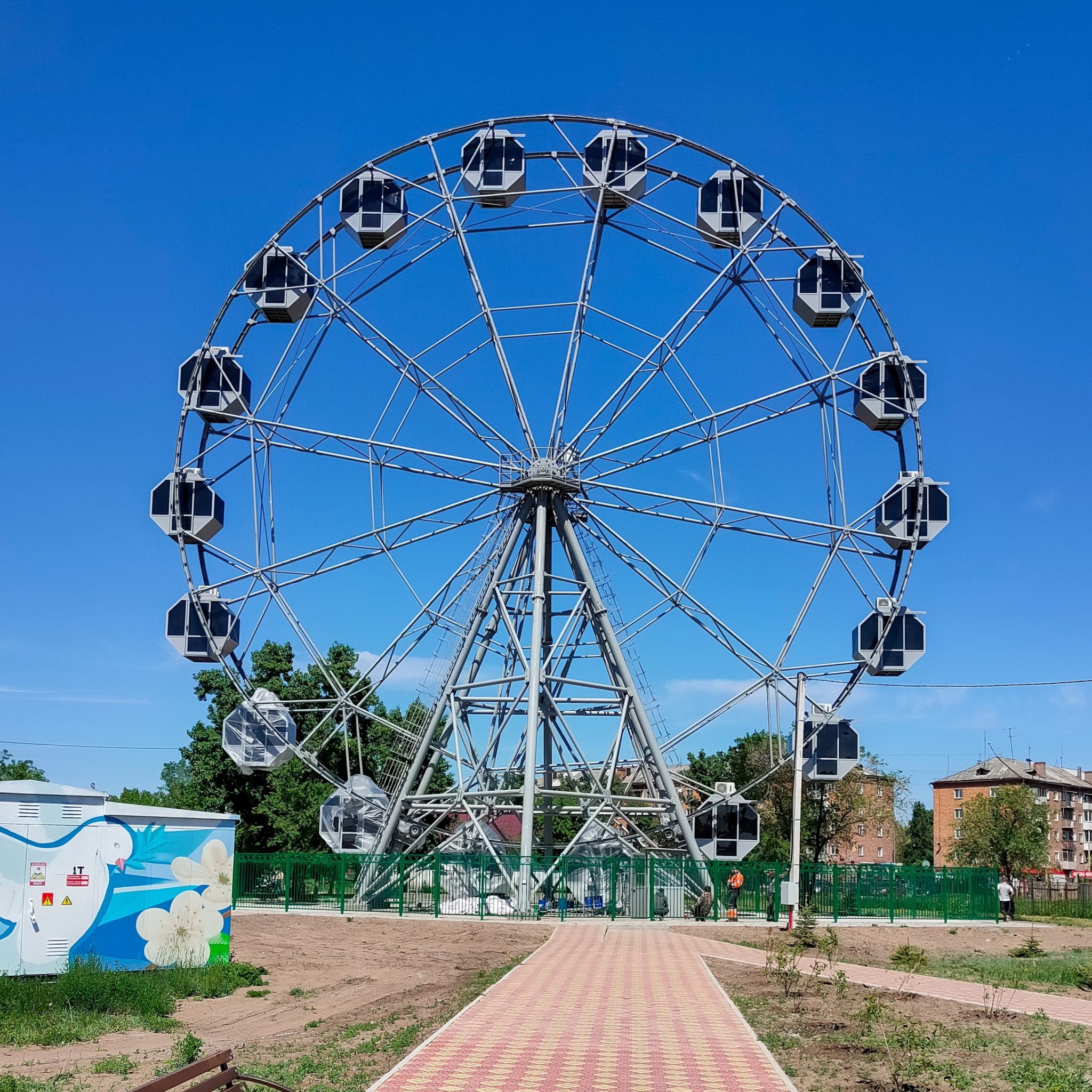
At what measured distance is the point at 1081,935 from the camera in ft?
129

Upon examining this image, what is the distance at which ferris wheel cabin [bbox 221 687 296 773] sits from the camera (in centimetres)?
3653

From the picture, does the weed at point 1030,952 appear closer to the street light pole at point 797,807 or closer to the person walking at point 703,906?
the street light pole at point 797,807

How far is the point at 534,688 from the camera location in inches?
1382

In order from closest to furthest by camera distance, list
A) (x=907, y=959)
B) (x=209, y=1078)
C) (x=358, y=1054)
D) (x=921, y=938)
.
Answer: (x=209, y=1078)
(x=358, y=1054)
(x=907, y=959)
(x=921, y=938)

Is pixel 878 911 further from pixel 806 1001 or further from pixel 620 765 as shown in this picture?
pixel 806 1001

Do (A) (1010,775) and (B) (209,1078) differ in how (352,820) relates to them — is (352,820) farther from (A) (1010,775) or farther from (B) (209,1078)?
(A) (1010,775)

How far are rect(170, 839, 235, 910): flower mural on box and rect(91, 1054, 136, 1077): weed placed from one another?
21.9 feet

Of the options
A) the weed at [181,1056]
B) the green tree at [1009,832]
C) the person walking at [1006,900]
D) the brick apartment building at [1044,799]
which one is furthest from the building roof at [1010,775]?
the weed at [181,1056]

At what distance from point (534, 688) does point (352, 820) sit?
25.0 feet

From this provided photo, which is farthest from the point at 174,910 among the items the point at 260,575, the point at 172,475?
the point at 172,475

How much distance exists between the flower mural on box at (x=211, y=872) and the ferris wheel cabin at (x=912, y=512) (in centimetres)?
1952

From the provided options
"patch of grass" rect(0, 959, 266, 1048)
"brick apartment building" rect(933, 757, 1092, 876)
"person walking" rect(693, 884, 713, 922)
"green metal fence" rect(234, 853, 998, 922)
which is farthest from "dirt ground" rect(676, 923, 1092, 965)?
"brick apartment building" rect(933, 757, 1092, 876)

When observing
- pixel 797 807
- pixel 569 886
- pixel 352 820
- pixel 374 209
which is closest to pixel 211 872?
pixel 797 807

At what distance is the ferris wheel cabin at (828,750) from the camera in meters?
34.7
